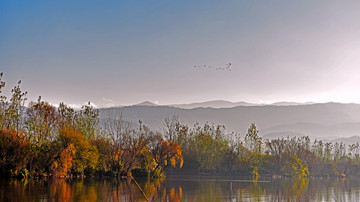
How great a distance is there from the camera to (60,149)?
50062mm

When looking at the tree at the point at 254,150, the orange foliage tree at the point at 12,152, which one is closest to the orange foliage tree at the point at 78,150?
the orange foliage tree at the point at 12,152

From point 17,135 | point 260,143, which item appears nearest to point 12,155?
point 17,135

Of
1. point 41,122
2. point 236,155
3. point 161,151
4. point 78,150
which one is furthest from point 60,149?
point 236,155

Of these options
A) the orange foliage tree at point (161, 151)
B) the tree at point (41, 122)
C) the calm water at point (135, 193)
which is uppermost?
the tree at point (41, 122)

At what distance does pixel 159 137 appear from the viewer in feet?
212

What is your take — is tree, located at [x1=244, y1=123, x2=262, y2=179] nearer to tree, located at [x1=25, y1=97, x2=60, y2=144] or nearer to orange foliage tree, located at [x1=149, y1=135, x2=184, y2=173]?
orange foliage tree, located at [x1=149, y1=135, x2=184, y2=173]

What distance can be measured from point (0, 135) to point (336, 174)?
8560 centimetres

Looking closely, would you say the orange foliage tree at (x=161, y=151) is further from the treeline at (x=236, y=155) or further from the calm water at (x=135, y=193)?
the calm water at (x=135, y=193)

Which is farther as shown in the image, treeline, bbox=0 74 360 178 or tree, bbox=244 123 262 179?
tree, bbox=244 123 262 179

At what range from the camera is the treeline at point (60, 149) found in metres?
45.1

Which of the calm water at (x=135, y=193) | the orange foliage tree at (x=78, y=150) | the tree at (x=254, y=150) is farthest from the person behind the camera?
the tree at (x=254, y=150)

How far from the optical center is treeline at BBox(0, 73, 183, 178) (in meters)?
45.1

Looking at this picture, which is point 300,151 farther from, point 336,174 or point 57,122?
point 57,122

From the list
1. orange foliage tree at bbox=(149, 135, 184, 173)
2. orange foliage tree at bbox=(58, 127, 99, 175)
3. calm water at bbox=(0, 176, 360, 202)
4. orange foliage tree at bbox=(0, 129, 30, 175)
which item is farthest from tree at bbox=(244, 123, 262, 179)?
orange foliage tree at bbox=(0, 129, 30, 175)
